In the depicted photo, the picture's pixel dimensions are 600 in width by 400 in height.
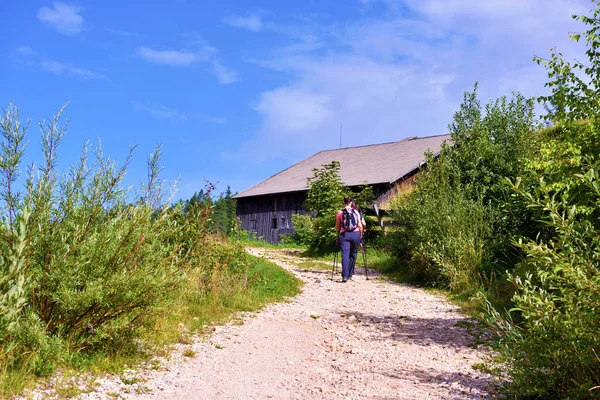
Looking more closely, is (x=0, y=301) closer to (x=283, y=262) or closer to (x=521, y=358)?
(x=521, y=358)

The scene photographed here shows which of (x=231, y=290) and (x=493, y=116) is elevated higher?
(x=493, y=116)

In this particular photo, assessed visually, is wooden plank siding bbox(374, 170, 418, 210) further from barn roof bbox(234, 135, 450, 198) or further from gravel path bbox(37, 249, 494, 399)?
gravel path bbox(37, 249, 494, 399)

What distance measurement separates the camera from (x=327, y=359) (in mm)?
7266

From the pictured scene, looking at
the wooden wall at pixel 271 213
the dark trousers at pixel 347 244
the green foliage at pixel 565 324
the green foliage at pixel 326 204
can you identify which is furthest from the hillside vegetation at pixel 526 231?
the wooden wall at pixel 271 213

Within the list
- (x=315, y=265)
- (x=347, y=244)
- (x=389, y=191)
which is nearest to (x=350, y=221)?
(x=347, y=244)

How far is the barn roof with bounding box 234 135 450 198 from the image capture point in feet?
91.7

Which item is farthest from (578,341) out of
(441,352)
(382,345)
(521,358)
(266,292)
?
(266,292)

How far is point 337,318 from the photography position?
32.8ft

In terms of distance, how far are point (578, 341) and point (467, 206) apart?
10558 mm

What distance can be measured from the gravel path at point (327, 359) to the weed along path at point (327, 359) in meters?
0.01

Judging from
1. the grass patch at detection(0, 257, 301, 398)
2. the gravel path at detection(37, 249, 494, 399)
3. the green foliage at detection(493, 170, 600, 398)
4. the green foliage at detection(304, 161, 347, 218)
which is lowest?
the gravel path at detection(37, 249, 494, 399)

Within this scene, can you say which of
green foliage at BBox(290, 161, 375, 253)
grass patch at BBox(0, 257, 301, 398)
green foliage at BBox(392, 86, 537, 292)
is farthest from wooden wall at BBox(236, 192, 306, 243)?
grass patch at BBox(0, 257, 301, 398)

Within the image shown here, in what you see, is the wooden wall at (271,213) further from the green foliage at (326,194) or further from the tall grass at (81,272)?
the tall grass at (81,272)

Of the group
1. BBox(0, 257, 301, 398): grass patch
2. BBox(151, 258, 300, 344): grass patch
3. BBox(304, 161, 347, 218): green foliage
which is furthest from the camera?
BBox(304, 161, 347, 218): green foliage
